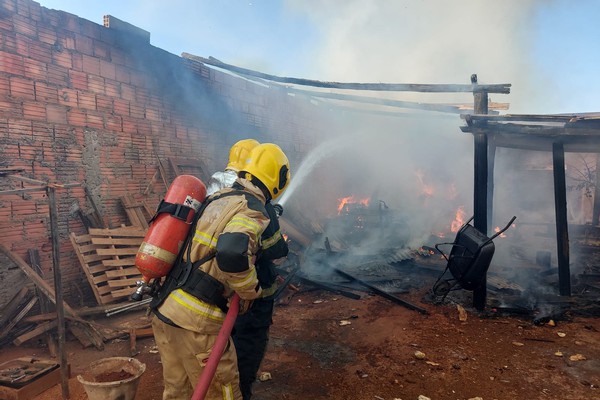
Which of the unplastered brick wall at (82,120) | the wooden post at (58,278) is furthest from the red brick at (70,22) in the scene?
the wooden post at (58,278)

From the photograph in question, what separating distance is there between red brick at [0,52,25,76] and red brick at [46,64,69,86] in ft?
1.36

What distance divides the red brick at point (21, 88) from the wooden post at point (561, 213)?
8.86m

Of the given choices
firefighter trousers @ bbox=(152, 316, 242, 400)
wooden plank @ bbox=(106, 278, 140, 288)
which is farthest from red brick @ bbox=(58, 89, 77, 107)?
firefighter trousers @ bbox=(152, 316, 242, 400)

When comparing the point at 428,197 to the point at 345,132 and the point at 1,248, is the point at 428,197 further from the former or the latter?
the point at 1,248

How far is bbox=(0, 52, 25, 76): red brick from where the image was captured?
5.52 meters

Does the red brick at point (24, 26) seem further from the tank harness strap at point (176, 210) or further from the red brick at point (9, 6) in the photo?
the tank harness strap at point (176, 210)

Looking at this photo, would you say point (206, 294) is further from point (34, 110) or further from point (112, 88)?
point (112, 88)

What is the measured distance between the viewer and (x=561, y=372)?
4.34 metres

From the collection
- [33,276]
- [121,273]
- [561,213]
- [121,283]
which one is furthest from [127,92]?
[561,213]

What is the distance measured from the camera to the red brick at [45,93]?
5934 millimetres

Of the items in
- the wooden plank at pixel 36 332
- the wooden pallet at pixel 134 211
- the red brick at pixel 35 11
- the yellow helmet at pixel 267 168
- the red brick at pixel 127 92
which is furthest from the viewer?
the red brick at pixel 127 92

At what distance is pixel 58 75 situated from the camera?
6227 mm

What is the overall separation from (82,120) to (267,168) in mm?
5100

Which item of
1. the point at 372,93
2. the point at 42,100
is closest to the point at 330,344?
the point at 42,100
